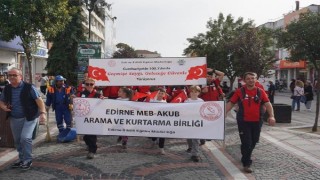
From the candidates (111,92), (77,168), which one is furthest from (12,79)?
(111,92)

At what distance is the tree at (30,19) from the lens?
15.7 metres

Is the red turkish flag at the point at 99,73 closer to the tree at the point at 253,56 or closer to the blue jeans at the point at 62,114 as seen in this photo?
the blue jeans at the point at 62,114

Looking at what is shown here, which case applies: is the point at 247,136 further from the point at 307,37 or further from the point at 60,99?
the point at 307,37

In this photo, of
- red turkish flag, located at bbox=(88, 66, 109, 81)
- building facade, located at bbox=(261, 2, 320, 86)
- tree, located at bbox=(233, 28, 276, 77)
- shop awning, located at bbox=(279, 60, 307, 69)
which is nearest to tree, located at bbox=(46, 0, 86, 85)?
tree, located at bbox=(233, 28, 276, 77)

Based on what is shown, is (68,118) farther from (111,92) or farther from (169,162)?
(169,162)

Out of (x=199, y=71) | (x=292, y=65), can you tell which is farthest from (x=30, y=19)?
(x=292, y=65)

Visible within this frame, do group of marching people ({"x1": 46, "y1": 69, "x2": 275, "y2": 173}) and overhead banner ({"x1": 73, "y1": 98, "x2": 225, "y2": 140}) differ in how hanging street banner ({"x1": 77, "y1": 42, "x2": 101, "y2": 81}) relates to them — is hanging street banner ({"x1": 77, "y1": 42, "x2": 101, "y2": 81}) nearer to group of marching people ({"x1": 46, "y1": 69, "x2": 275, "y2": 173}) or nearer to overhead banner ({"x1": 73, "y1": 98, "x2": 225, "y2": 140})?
group of marching people ({"x1": 46, "y1": 69, "x2": 275, "y2": 173})

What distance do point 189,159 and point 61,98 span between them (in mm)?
3606

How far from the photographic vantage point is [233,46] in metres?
23.0

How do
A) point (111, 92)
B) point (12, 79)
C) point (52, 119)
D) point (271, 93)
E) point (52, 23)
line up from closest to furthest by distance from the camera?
point (12, 79), point (111, 92), point (52, 119), point (52, 23), point (271, 93)

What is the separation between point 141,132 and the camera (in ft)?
26.5

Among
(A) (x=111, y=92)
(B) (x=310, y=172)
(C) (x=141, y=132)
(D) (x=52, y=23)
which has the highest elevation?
(D) (x=52, y=23)

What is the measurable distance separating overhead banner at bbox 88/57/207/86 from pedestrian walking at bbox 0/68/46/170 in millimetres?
3364

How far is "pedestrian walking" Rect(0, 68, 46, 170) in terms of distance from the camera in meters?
7.12
